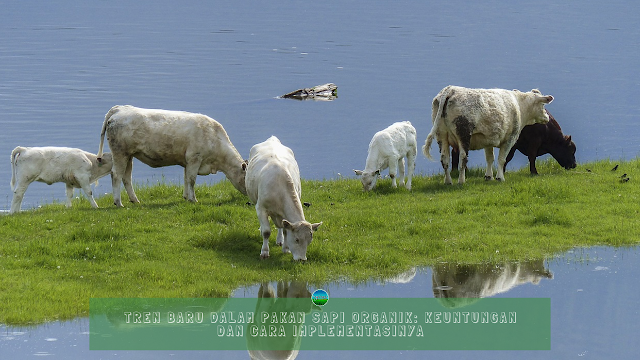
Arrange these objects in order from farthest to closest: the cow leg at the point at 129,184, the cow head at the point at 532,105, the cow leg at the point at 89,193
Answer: the cow head at the point at 532,105, the cow leg at the point at 129,184, the cow leg at the point at 89,193

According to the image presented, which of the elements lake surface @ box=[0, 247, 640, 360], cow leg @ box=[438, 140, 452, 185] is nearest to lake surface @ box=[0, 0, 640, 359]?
lake surface @ box=[0, 247, 640, 360]

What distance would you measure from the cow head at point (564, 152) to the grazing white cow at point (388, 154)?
17.2 feet

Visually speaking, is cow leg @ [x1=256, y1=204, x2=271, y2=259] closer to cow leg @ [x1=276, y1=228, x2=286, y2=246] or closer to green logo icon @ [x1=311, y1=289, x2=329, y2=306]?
cow leg @ [x1=276, y1=228, x2=286, y2=246]

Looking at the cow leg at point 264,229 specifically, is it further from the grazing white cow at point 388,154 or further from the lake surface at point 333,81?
the grazing white cow at point 388,154

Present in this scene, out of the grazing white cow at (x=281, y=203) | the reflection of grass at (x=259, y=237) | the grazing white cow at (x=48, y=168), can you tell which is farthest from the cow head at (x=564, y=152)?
the grazing white cow at (x=48, y=168)

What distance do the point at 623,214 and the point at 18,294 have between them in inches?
497

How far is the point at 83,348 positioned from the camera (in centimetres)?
1216

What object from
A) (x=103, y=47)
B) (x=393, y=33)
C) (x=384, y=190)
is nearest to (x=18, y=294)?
(x=384, y=190)

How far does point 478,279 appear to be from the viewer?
15.3 m

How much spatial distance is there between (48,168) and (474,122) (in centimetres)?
1033

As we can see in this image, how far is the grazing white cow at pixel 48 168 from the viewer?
20.3 m

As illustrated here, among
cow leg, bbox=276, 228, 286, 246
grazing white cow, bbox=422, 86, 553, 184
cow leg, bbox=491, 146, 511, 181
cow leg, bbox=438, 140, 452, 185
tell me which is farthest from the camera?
cow leg, bbox=491, 146, 511, 181

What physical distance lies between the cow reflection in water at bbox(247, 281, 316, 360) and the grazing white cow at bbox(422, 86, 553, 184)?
854cm

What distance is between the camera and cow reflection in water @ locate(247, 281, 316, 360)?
40.7 ft
